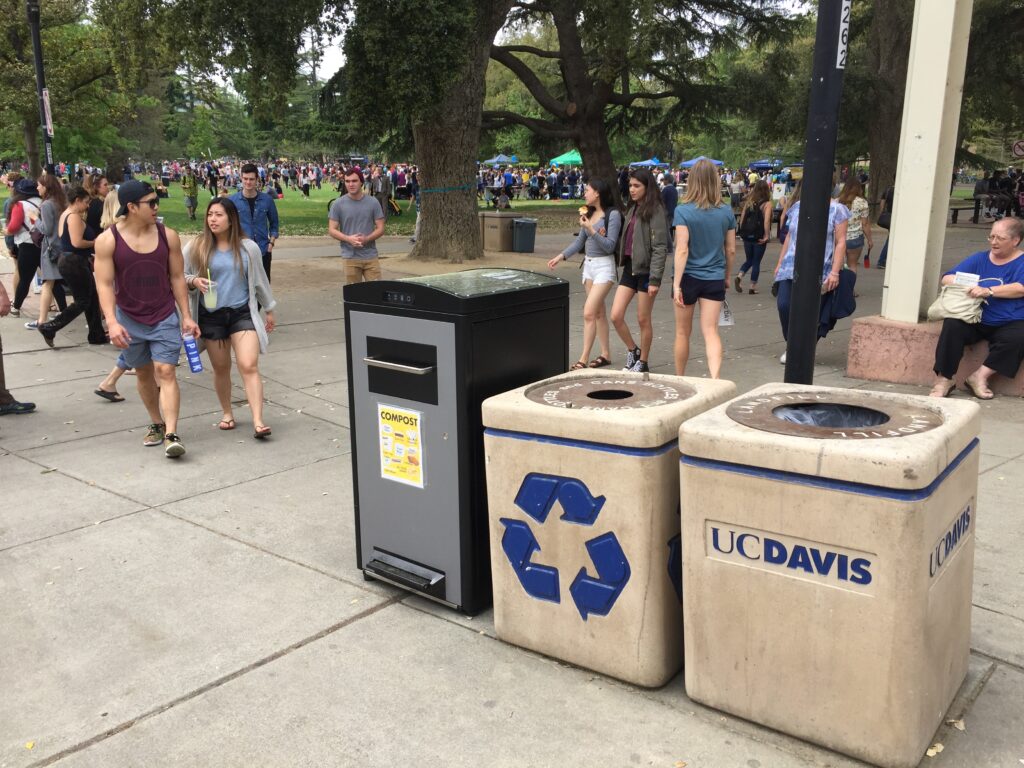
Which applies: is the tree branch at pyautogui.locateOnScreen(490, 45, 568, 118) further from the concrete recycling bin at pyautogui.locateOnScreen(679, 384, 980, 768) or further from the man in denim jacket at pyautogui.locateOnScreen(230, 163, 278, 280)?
the concrete recycling bin at pyautogui.locateOnScreen(679, 384, 980, 768)

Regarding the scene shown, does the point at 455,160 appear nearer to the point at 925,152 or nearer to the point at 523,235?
the point at 523,235

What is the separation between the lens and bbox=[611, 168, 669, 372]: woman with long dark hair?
23.8 ft

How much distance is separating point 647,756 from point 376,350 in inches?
73.4

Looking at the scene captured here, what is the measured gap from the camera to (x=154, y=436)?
19.8 feet

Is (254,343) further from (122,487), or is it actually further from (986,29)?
(986,29)

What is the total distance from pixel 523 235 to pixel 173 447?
13611 millimetres

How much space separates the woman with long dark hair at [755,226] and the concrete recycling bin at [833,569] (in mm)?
10455

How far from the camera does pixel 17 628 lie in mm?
3578

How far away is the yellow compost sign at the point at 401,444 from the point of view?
3566 millimetres

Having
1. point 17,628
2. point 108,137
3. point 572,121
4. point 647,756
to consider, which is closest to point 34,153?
point 108,137

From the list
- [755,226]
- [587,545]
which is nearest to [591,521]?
[587,545]

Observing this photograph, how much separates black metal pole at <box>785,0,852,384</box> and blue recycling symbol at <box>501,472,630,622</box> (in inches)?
75.7

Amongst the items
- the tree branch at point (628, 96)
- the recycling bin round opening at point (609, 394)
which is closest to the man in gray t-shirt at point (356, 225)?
the recycling bin round opening at point (609, 394)

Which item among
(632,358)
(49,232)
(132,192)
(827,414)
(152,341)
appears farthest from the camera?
(49,232)
